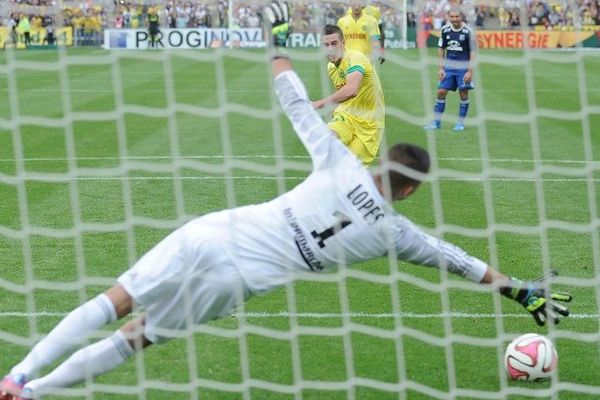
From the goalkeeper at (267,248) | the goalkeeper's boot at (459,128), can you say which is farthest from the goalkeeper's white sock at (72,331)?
the goalkeeper's boot at (459,128)

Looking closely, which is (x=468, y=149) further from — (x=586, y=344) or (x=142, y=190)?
(x=586, y=344)

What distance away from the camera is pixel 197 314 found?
Answer: 4895mm

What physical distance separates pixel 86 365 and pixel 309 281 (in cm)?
274

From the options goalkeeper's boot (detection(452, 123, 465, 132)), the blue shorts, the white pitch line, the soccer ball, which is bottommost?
goalkeeper's boot (detection(452, 123, 465, 132))

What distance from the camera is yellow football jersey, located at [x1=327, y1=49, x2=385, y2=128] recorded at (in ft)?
32.3

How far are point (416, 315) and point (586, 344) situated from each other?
3.53 ft

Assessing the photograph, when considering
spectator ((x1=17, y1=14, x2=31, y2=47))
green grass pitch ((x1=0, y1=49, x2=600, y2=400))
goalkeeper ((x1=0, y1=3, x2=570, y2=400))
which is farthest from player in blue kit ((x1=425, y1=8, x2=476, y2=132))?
spectator ((x1=17, y1=14, x2=31, y2=47))

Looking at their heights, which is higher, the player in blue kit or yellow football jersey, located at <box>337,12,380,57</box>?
yellow football jersey, located at <box>337,12,380,57</box>

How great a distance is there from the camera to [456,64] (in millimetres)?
17406

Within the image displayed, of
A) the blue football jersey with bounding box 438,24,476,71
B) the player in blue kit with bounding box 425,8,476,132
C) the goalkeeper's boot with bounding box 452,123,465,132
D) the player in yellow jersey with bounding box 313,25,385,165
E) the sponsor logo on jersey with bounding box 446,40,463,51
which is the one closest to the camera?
the player in yellow jersey with bounding box 313,25,385,165

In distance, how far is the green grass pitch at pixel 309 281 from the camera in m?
5.63

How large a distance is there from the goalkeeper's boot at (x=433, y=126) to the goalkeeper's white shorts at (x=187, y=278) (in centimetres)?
1099

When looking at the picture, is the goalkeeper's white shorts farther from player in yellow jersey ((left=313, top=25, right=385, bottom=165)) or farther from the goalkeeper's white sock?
player in yellow jersey ((left=313, top=25, right=385, bottom=165))

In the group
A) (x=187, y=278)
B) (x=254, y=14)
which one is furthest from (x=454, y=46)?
(x=187, y=278)
